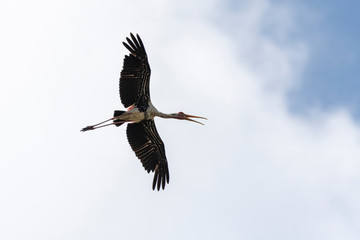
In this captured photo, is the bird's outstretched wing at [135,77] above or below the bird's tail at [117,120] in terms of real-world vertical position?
above

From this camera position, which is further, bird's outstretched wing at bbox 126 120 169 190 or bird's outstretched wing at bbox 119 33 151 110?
bird's outstretched wing at bbox 126 120 169 190

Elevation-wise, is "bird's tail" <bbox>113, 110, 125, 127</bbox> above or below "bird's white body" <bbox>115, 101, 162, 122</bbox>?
below

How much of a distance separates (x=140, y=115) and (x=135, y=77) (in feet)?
5.71

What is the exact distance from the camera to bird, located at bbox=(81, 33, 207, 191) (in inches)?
1412

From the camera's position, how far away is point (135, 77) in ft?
118

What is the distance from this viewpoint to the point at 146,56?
35.9m

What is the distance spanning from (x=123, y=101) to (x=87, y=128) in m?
1.98

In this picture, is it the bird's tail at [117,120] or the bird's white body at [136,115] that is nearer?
the bird's tail at [117,120]

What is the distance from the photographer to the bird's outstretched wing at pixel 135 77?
3581 centimetres

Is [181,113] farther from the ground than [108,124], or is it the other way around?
[181,113]

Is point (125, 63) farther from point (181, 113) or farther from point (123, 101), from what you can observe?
point (181, 113)

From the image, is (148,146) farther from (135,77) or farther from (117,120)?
(135,77)

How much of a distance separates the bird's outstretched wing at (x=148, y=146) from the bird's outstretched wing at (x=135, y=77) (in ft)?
4.07

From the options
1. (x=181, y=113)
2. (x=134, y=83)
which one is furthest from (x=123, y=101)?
(x=181, y=113)
